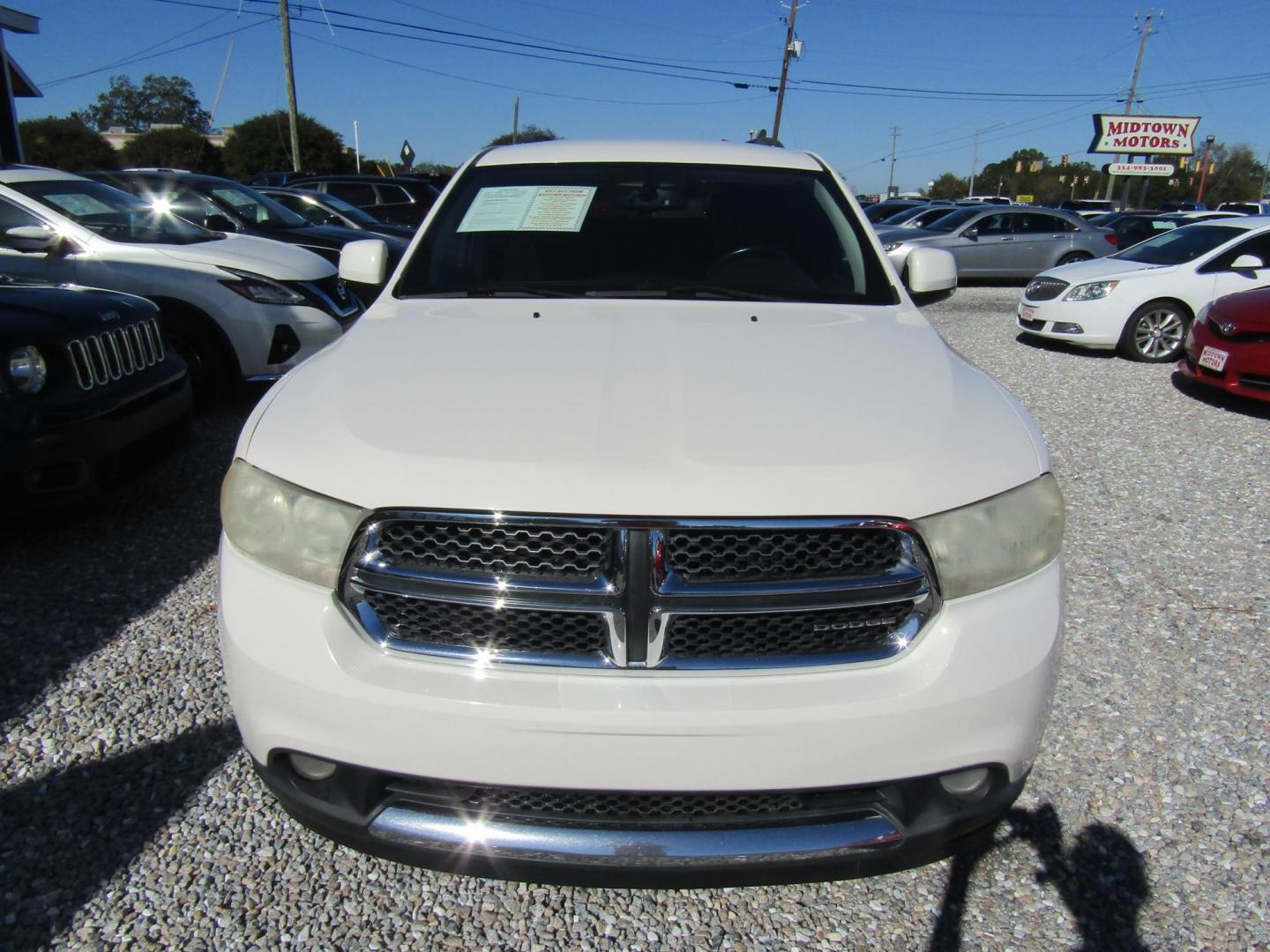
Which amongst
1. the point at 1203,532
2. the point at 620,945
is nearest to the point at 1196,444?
the point at 1203,532

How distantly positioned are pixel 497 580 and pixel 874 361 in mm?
1123

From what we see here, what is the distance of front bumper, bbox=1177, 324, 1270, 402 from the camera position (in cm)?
655

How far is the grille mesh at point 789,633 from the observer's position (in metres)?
1.57

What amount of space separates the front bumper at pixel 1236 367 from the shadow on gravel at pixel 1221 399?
214mm

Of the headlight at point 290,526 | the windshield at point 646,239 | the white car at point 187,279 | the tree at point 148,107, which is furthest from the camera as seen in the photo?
the tree at point 148,107

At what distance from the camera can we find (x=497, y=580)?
1552 mm

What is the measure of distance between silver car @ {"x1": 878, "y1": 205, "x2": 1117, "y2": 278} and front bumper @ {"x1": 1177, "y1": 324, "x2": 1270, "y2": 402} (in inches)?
339

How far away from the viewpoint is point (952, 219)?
55.5ft

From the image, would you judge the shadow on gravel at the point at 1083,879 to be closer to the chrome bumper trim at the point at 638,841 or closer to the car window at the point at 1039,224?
the chrome bumper trim at the point at 638,841

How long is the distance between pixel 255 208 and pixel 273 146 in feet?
196

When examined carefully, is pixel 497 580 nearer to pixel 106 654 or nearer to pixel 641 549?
pixel 641 549

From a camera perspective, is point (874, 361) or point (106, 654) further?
point (106, 654)

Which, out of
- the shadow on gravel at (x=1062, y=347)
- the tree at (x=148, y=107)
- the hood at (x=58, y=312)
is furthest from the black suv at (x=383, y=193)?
the tree at (x=148, y=107)

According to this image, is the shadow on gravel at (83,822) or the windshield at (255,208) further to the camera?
the windshield at (255,208)
